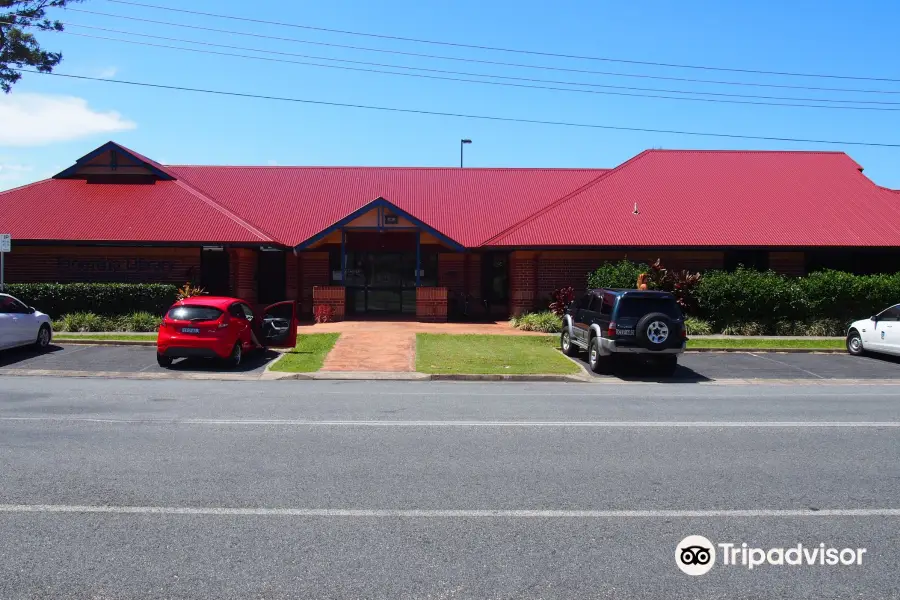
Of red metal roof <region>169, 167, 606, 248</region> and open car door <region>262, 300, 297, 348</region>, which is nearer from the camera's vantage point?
open car door <region>262, 300, 297, 348</region>

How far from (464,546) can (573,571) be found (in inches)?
31.2

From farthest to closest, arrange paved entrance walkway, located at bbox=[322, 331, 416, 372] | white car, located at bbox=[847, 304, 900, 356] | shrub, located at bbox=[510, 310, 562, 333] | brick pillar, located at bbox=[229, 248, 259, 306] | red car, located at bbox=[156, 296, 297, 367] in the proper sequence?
brick pillar, located at bbox=[229, 248, 259, 306]
shrub, located at bbox=[510, 310, 562, 333]
white car, located at bbox=[847, 304, 900, 356]
paved entrance walkway, located at bbox=[322, 331, 416, 372]
red car, located at bbox=[156, 296, 297, 367]

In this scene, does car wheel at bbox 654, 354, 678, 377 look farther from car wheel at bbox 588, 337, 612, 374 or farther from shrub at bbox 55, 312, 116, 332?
shrub at bbox 55, 312, 116, 332

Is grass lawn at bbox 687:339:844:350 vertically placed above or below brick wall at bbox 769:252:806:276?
below

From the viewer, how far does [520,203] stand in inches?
1213

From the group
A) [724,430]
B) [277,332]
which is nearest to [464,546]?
[724,430]

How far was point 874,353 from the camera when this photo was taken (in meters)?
18.6

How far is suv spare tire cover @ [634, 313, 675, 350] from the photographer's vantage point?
14492 mm

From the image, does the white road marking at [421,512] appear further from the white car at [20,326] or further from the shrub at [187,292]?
the shrub at [187,292]

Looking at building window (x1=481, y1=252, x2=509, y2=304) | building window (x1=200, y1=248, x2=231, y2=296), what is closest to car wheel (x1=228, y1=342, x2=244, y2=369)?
building window (x1=200, y1=248, x2=231, y2=296)

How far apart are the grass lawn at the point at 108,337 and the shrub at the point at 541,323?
10685mm

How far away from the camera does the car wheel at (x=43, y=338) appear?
17.3 m

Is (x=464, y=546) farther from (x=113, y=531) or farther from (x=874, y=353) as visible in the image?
(x=874, y=353)

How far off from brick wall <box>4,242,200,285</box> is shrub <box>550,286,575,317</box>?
38.6 feet
